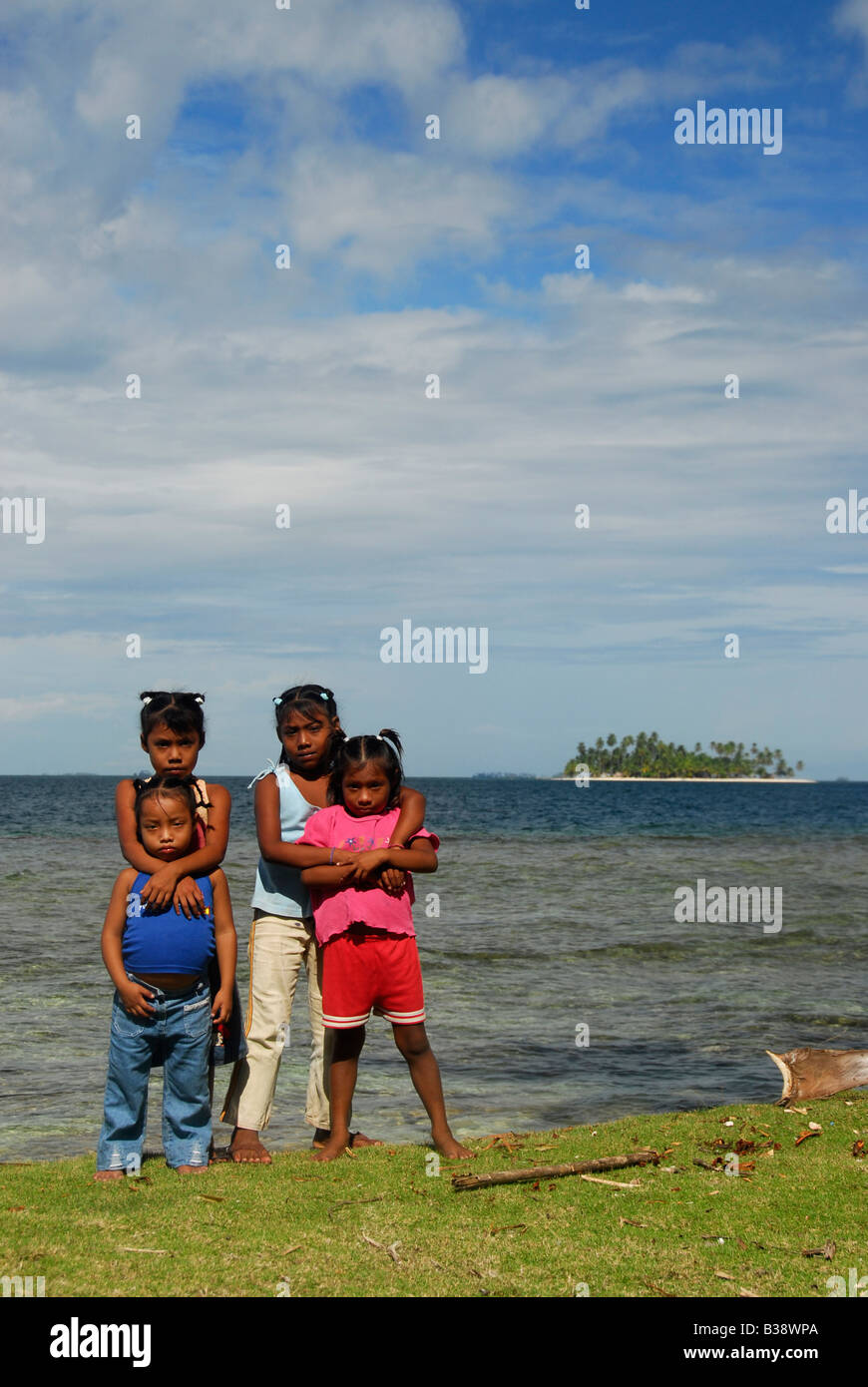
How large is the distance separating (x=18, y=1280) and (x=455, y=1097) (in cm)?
493

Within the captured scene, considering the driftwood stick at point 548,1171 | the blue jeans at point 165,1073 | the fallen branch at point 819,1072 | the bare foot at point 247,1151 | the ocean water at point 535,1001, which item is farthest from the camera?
the ocean water at point 535,1001

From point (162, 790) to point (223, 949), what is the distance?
0.82 meters

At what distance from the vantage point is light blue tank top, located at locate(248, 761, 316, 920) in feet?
19.9

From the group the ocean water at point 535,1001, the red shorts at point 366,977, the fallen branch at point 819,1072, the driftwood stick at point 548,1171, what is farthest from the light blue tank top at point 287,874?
the fallen branch at point 819,1072

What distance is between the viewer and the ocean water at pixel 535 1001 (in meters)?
8.33

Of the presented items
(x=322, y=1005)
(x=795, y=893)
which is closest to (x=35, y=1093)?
(x=322, y=1005)

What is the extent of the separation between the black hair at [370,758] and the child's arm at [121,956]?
109cm

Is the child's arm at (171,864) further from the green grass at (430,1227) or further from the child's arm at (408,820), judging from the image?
the green grass at (430,1227)

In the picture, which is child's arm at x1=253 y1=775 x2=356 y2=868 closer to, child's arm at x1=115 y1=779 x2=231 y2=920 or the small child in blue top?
child's arm at x1=115 y1=779 x2=231 y2=920

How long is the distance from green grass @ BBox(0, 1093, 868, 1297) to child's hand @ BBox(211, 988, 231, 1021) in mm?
727

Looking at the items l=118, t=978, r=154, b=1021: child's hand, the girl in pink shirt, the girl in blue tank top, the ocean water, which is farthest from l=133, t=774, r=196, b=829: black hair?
the ocean water

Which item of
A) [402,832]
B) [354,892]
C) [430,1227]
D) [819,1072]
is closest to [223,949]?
[354,892]
